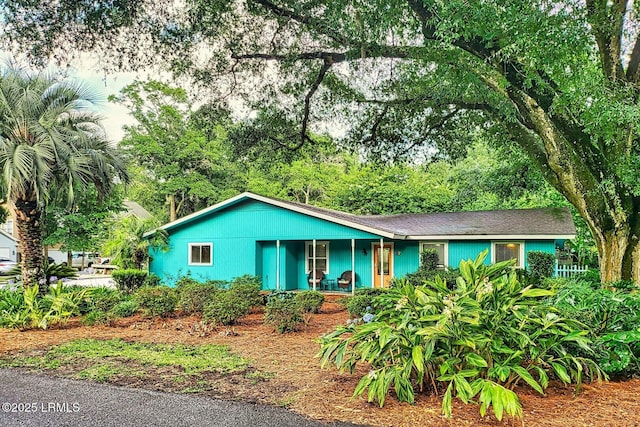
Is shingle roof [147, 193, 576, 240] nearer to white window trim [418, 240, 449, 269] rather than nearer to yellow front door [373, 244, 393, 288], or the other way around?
white window trim [418, 240, 449, 269]

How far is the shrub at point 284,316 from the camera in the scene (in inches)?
324

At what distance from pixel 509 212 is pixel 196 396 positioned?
1615cm

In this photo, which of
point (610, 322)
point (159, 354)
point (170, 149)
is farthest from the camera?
point (170, 149)

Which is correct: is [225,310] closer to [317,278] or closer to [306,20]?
[306,20]

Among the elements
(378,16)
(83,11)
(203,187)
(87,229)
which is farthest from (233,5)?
(203,187)

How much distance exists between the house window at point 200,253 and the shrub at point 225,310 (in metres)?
9.65

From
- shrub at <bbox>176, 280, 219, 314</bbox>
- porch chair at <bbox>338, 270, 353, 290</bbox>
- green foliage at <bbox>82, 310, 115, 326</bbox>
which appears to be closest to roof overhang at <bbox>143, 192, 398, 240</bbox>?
porch chair at <bbox>338, 270, 353, 290</bbox>

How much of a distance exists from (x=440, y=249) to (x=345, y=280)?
3648 mm

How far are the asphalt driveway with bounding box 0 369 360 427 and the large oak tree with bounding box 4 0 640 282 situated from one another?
4730 millimetres

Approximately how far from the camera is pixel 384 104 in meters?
11.0

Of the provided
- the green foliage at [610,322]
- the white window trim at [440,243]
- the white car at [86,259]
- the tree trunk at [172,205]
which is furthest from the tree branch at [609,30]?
the white car at [86,259]

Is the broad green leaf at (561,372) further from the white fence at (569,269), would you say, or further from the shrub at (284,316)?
the white fence at (569,269)

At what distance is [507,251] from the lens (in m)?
15.8

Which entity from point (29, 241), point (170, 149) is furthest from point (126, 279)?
point (170, 149)
